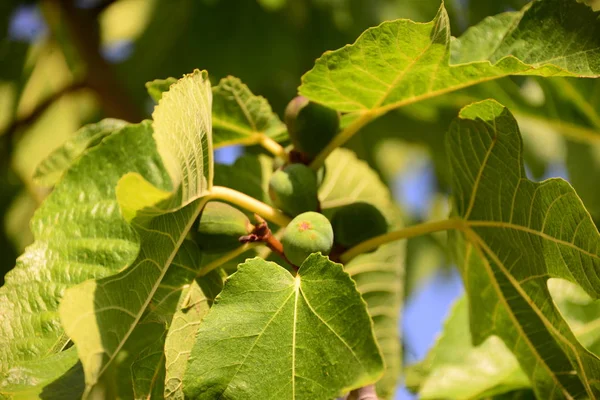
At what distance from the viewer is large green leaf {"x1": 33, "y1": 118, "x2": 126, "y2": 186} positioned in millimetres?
1198

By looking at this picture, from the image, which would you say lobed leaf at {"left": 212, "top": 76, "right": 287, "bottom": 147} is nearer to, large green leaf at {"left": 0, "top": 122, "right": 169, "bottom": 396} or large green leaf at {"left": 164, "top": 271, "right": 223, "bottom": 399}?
large green leaf at {"left": 0, "top": 122, "right": 169, "bottom": 396}

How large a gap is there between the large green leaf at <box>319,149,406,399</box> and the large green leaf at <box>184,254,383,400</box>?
20.2 inches

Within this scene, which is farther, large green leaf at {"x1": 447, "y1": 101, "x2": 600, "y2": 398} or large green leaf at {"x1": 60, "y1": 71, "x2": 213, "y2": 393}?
large green leaf at {"x1": 447, "y1": 101, "x2": 600, "y2": 398}

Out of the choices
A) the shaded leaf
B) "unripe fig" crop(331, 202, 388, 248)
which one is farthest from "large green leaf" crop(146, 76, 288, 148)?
the shaded leaf

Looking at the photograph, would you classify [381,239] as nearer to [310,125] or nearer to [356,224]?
[356,224]

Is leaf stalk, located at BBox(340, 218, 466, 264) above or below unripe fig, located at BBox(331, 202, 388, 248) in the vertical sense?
below

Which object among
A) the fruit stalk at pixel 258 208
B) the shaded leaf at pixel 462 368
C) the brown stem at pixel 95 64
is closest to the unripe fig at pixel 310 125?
the fruit stalk at pixel 258 208

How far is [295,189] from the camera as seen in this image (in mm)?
983

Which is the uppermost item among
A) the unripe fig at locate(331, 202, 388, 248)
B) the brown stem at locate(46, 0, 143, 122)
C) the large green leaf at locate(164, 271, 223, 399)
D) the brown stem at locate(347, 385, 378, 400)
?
the brown stem at locate(46, 0, 143, 122)

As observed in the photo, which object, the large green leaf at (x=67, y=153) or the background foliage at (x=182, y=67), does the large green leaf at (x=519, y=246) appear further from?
the background foliage at (x=182, y=67)

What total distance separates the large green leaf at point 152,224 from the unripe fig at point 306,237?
14cm

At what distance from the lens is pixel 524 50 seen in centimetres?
103

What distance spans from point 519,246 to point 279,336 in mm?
403

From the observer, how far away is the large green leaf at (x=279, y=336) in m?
Result: 0.79
